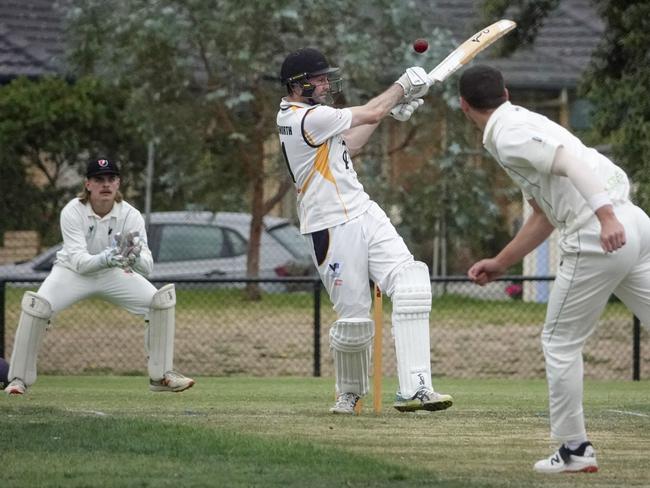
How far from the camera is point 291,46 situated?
1970 cm

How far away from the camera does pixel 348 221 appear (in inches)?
360

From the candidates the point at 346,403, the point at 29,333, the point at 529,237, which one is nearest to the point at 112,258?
the point at 29,333

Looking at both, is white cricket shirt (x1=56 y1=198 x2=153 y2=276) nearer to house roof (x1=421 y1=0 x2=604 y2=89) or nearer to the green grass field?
the green grass field

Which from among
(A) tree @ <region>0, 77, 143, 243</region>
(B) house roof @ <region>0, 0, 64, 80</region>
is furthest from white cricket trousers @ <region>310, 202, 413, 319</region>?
(B) house roof @ <region>0, 0, 64, 80</region>

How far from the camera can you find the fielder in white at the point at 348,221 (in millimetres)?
8977

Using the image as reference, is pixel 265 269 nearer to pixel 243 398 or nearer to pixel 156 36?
pixel 156 36

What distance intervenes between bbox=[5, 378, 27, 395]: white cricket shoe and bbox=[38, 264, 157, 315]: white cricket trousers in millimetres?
564

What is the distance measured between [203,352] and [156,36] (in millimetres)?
4071

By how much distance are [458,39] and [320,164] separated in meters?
15.1

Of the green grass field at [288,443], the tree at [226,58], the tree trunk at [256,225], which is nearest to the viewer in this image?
the green grass field at [288,443]

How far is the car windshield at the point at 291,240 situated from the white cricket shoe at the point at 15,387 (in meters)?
9.56

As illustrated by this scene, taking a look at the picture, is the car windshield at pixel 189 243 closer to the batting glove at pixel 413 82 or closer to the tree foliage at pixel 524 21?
the tree foliage at pixel 524 21

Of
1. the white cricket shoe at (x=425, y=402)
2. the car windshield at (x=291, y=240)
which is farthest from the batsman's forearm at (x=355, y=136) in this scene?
the car windshield at (x=291, y=240)

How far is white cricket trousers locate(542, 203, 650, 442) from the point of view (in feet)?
23.1
